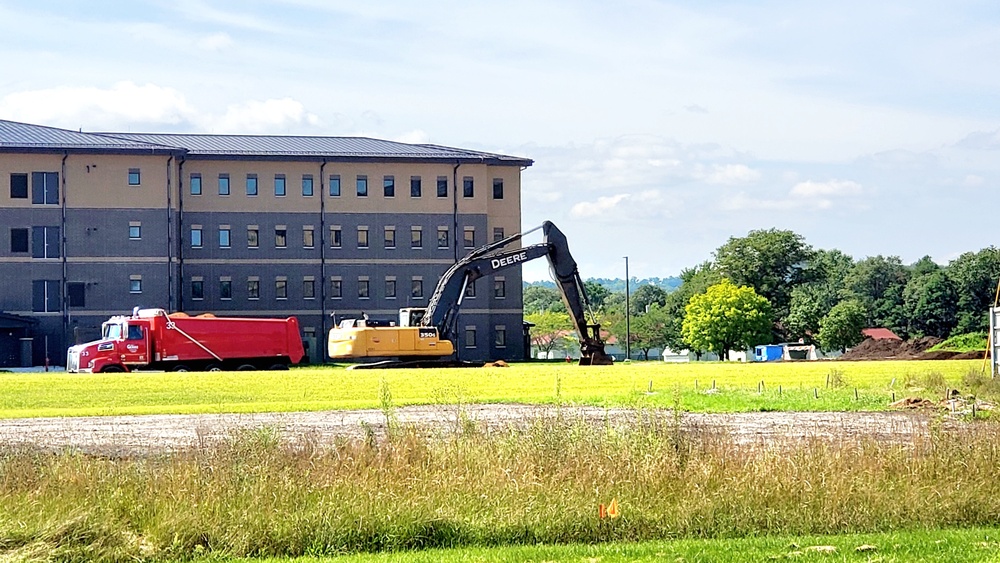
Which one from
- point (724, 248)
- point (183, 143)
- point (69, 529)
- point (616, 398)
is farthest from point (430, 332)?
point (724, 248)

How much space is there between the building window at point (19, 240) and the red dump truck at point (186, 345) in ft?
78.0

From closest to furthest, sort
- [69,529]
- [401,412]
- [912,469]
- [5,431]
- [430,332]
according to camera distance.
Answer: [69,529] < [912,469] < [5,431] < [401,412] < [430,332]

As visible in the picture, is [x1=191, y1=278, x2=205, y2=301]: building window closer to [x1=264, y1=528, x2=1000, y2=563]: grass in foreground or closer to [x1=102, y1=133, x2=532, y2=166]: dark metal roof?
[x1=102, y1=133, x2=532, y2=166]: dark metal roof

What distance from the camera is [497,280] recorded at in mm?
97375

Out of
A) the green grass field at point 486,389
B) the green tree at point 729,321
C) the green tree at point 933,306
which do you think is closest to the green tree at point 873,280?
the green tree at point 933,306

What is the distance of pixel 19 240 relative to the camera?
85500mm

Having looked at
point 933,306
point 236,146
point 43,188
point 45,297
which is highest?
point 236,146

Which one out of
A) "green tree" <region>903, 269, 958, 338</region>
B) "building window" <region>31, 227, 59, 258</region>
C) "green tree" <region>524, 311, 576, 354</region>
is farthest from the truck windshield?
"green tree" <region>903, 269, 958, 338</region>

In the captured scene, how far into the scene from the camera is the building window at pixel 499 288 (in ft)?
319

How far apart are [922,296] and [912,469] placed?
12720cm

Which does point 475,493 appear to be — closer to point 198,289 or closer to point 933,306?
point 198,289

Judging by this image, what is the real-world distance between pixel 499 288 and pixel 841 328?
4503cm

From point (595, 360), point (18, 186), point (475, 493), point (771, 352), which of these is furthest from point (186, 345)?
point (771, 352)

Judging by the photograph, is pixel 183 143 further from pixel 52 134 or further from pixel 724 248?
pixel 724 248
